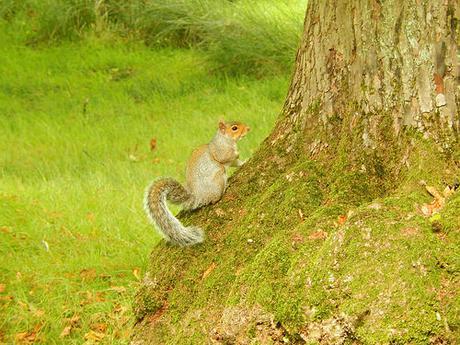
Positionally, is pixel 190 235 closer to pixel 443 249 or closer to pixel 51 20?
pixel 443 249

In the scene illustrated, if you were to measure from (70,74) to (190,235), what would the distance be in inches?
284

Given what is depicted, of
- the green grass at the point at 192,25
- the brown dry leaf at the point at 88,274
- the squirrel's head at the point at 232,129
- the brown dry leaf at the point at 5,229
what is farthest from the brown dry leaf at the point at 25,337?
the green grass at the point at 192,25

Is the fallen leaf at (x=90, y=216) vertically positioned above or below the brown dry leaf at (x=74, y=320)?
below

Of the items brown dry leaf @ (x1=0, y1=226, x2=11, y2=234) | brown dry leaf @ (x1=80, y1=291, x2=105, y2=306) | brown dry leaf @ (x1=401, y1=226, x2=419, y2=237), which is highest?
brown dry leaf @ (x1=401, y1=226, x2=419, y2=237)

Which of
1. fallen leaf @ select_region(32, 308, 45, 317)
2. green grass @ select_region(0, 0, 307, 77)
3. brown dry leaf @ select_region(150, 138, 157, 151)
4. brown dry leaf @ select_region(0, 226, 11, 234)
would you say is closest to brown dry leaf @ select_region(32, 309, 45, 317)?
fallen leaf @ select_region(32, 308, 45, 317)

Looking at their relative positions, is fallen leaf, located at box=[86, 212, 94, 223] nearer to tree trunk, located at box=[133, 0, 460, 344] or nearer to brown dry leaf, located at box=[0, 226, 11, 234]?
brown dry leaf, located at box=[0, 226, 11, 234]

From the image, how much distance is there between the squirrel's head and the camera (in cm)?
434

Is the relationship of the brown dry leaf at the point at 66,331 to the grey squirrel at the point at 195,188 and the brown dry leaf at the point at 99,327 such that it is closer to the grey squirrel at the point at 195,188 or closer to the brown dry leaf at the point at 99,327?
the brown dry leaf at the point at 99,327

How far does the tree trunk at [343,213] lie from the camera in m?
2.58

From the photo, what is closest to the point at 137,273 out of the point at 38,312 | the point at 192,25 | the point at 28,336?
the point at 38,312

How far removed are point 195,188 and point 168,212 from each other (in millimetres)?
219

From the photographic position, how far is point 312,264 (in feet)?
9.14

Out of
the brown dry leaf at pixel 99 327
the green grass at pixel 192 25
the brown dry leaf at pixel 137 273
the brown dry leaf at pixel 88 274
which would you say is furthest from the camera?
the green grass at pixel 192 25

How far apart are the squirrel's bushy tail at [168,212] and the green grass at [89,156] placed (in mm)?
702
